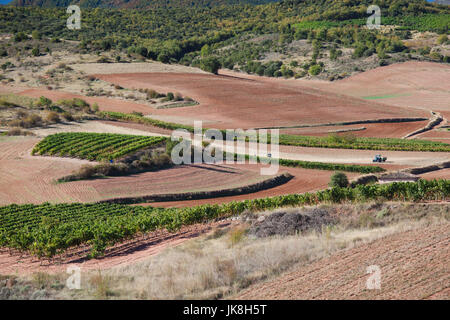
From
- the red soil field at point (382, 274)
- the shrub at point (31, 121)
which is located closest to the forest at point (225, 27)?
the shrub at point (31, 121)

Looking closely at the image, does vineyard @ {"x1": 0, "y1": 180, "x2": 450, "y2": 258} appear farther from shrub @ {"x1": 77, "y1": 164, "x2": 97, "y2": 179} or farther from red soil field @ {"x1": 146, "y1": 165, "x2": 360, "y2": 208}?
shrub @ {"x1": 77, "y1": 164, "x2": 97, "y2": 179}

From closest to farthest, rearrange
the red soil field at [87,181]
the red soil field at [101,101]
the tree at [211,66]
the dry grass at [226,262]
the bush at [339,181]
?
the dry grass at [226,262]
the red soil field at [87,181]
the bush at [339,181]
the red soil field at [101,101]
the tree at [211,66]

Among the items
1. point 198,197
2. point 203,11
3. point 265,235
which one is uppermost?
point 203,11

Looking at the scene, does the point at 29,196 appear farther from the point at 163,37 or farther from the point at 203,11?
the point at 203,11

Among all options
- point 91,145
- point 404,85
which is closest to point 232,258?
point 91,145

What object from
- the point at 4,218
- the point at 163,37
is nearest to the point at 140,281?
the point at 4,218

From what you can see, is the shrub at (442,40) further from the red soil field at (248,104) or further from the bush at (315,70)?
the red soil field at (248,104)

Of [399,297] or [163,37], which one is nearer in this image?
[399,297]
